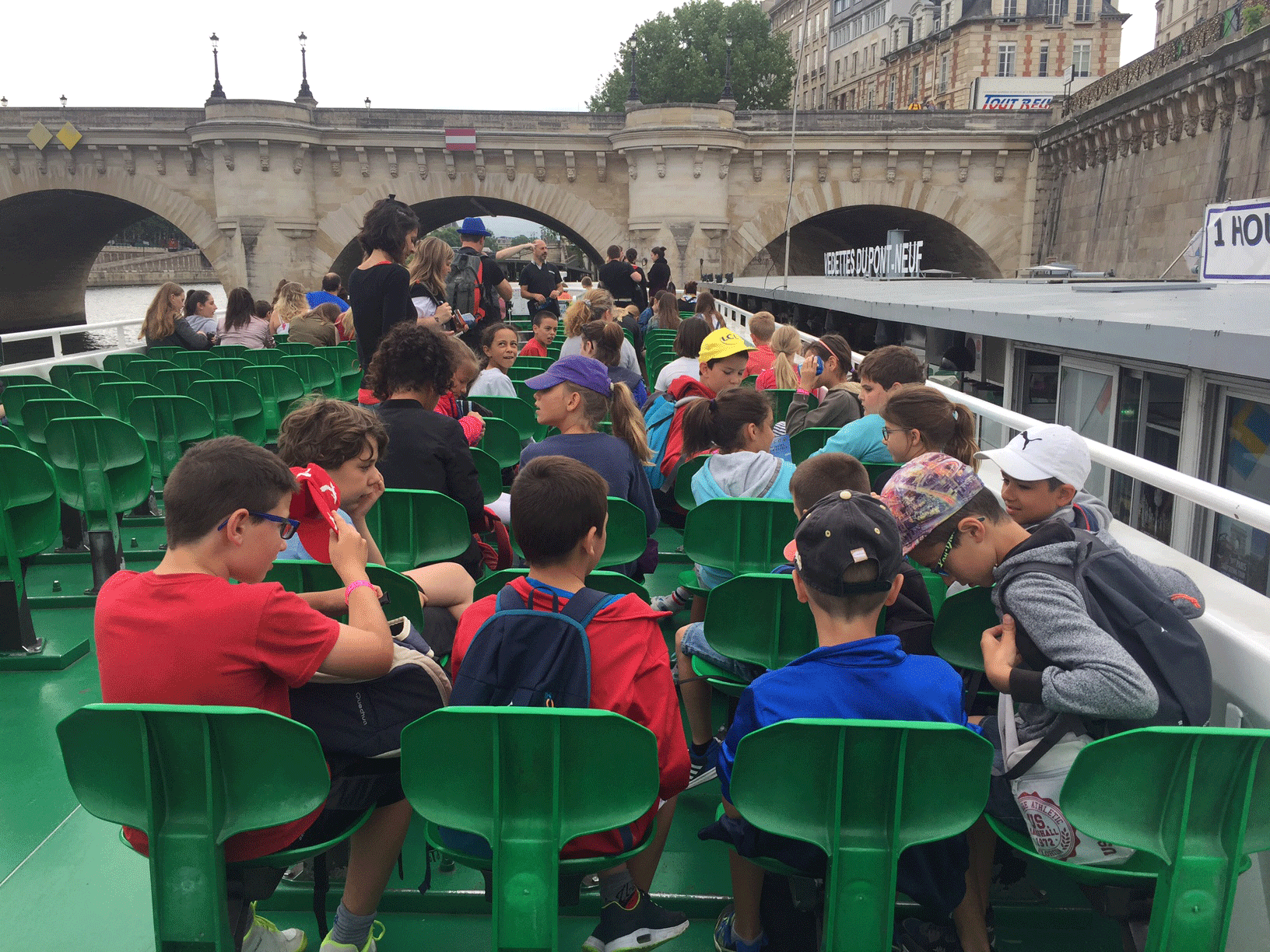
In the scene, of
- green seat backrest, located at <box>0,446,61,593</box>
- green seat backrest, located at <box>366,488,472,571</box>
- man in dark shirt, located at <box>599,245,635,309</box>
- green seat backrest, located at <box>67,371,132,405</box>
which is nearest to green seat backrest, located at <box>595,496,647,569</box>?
green seat backrest, located at <box>366,488,472,571</box>

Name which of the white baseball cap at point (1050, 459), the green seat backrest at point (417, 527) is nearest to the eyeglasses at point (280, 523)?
the green seat backrest at point (417, 527)

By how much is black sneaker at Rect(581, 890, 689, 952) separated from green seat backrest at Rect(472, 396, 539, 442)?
368 cm

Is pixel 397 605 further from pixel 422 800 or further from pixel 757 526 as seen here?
pixel 757 526

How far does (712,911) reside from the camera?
2451 mm

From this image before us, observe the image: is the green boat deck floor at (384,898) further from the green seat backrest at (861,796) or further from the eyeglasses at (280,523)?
the eyeglasses at (280,523)

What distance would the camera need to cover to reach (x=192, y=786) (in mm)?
1754

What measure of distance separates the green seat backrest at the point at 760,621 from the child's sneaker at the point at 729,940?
587 mm

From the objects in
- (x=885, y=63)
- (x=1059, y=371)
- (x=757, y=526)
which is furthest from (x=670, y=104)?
(x=885, y=63)

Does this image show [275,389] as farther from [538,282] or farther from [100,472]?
[538,282]

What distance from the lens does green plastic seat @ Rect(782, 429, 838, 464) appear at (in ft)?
15.3

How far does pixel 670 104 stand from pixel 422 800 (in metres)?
26.0

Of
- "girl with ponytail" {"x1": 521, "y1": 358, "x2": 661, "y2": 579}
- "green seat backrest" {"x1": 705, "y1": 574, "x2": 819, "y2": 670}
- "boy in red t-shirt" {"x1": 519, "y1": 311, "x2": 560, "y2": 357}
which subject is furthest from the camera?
"boy in red t-shirt" {"x1": 519, "y1": 311, "x2": 560, "y2": 357}

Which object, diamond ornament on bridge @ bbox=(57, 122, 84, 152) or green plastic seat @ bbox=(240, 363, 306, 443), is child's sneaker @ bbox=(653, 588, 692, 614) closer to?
green plastic seat @ bbox=(240, 363, 306, 443)

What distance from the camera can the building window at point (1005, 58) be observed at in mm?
49844
